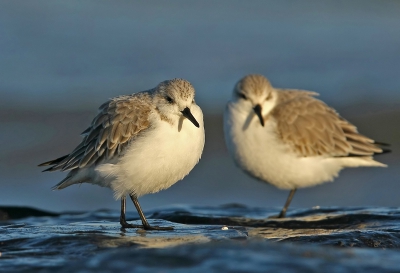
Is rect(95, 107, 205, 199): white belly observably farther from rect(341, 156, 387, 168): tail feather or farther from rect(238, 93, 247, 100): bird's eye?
rect(341, 156, 387, 168): tail feather

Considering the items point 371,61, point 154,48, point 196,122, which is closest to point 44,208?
point 196,122

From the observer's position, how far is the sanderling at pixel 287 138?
9164 mm

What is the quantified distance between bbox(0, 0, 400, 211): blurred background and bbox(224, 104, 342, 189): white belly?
4.08 feet

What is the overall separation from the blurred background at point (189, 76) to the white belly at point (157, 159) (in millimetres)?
3299

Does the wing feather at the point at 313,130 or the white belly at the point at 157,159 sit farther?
the wing feather at the point at 313,130

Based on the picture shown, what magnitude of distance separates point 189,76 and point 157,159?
909 cm

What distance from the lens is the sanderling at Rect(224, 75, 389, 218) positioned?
916cm

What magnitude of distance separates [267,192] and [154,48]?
7.56 metres

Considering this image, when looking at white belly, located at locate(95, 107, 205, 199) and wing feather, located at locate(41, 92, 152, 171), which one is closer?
white belly, located at locate(95, 107, 205, 199)

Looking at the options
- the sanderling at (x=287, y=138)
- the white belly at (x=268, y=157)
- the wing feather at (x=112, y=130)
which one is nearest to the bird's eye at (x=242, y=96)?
the sanderling at (x=287, y=138)

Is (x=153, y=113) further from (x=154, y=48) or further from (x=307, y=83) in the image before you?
(x=154, y=48)

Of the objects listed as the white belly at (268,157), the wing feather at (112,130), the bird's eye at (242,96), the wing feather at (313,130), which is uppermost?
the bird's eye at (242,96)

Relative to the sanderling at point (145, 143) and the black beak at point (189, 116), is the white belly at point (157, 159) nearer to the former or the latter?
the sanderling at point (145, 143)

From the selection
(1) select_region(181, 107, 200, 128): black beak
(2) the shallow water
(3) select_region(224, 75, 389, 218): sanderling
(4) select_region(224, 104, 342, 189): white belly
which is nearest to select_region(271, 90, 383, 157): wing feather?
(3) select_region(224, 75, 389, 218): sanderling
